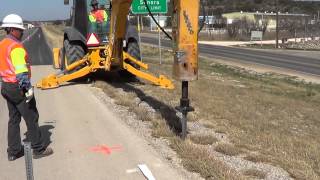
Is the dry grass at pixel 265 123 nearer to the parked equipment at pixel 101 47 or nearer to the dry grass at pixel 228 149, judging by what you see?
the dry grass at pixel 228 149

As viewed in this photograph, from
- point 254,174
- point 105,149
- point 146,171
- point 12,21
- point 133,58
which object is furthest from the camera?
point 133,58

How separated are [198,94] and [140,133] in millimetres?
5253

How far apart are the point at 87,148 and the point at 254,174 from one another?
2.74 m

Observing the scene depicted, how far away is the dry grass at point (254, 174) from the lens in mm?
6374

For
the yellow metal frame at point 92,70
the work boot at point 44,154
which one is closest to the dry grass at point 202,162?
the work boot at point 44,154

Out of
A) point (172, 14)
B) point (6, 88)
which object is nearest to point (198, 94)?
point (172, 14)

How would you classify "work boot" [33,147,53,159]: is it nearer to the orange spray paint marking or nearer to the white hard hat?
the orange spray paint marking

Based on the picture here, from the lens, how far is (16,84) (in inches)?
283

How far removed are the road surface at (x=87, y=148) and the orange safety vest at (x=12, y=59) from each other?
1.24 m

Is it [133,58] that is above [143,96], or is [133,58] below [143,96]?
above

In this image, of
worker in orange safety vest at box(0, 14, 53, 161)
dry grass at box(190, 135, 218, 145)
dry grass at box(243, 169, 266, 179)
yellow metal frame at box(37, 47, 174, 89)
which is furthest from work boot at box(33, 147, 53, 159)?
yellow metal frame at box(37, 47, 174, 89)

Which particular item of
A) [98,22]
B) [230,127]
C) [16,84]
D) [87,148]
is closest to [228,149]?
[230,127]

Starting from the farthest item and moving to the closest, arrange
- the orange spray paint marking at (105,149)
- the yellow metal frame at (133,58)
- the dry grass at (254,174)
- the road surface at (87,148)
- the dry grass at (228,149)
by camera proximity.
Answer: the orange spray paint marking at (105,149) < the yellow metal frame at (133,58) < the dry grass at (228,149) < the road surface at (87,148) < the dry grass at (254,174)

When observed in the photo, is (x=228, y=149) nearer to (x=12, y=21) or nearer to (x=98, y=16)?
(x=12, y=21)
